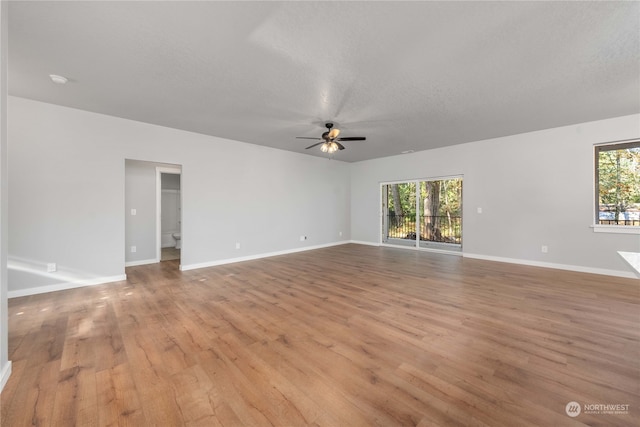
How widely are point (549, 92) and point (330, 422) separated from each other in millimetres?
4456

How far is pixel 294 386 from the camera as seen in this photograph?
167cm

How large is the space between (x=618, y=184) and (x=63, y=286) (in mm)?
9218

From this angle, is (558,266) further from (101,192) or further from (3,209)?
(101,192)

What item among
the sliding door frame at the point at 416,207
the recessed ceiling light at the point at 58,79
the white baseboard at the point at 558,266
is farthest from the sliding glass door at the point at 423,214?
the recessed ceiling light at the point at 58,79

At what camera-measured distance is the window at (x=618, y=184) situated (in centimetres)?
422

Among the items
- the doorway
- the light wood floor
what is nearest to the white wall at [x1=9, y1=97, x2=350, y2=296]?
the light wood floor

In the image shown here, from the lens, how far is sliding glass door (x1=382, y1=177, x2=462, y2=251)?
693 centimetres

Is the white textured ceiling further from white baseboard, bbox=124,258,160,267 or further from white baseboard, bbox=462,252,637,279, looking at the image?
white baseboard, bbox=124,258,160,267

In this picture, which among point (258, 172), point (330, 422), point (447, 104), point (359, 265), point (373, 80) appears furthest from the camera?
point (258, 172)

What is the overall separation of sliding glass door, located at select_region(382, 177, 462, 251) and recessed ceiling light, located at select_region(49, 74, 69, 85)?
694cm

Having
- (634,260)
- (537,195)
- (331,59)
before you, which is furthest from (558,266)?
(331,59)

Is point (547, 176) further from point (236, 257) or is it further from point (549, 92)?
point (236, 257)

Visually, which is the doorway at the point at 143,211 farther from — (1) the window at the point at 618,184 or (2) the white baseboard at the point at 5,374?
(1) the window at the point at 618,184

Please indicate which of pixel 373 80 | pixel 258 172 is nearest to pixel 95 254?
pixel 258 172
